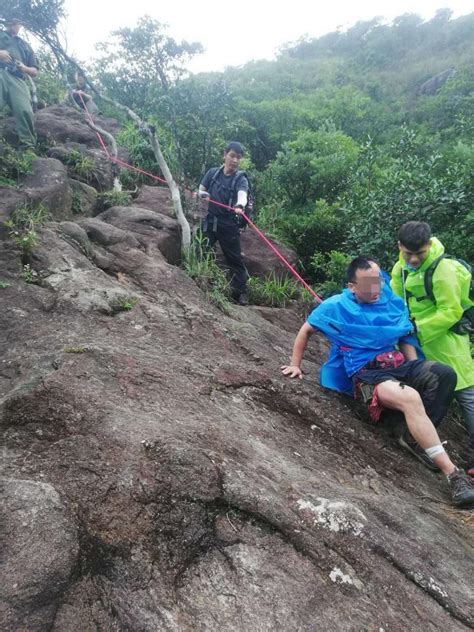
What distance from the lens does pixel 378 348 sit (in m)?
3.91

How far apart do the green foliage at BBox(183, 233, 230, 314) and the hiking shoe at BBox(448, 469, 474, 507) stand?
3.14 meters

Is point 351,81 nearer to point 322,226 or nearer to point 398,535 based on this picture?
point 322,226

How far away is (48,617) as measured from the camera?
1.83m

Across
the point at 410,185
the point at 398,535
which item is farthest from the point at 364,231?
the point at 398,535

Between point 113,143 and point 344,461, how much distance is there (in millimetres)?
8948

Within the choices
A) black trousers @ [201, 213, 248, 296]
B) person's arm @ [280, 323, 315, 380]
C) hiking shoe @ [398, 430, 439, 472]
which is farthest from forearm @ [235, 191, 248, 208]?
hiking shoe @ [398, 430, 439, 472]

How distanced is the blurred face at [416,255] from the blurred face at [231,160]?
295 centimetres

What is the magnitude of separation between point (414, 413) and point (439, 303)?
43.3 inches

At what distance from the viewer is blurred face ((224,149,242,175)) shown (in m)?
6.07

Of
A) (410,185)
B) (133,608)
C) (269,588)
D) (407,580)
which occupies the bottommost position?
(407,580)

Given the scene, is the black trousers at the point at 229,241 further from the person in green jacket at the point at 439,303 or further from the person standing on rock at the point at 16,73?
the person standing on rock at the point at 16,73

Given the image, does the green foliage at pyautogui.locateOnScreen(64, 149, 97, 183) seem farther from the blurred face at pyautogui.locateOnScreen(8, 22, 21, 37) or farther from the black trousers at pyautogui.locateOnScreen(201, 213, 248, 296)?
the black trousers at pyautogui.locateOnScreen(201, 213, 248, 296)

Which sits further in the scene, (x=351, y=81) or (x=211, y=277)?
(x=351, y=81)

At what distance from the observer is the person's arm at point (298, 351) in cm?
407
